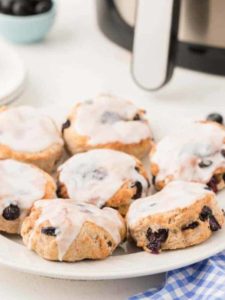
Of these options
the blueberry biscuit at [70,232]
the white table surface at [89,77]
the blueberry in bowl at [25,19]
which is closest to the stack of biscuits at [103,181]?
the blueberry biscuit at [70,232]

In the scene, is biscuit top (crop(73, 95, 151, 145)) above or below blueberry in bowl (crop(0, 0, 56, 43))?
above

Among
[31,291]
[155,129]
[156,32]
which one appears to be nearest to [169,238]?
[31,291]

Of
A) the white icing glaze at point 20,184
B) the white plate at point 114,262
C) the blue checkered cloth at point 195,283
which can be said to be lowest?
the blue checkered cloth at point 195,283

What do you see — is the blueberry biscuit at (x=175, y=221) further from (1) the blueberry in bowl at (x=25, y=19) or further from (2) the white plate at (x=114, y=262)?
A: (1) the blueberry in bowl at (x=25, y=19)

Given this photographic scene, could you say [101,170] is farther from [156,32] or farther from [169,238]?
[156,32]

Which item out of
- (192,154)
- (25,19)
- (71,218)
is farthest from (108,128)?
(25,19)

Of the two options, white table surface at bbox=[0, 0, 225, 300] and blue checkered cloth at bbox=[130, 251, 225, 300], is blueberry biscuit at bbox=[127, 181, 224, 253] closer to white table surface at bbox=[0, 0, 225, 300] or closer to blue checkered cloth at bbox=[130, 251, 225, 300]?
blue checkered cloth at bbox=[130, 251, 225, 300]

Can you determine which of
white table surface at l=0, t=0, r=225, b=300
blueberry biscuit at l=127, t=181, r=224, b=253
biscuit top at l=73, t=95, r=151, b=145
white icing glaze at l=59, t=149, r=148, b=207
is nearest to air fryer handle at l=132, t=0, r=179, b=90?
white table surface at l=0, t=0, r=225, b=300
